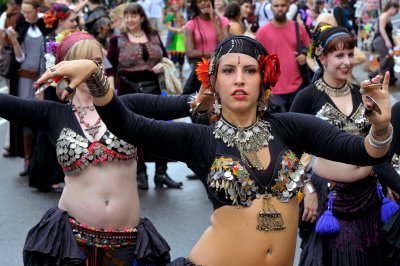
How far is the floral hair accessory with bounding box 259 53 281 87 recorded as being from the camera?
3914 mm

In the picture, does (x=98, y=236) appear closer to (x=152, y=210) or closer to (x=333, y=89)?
(x=333, y=89)

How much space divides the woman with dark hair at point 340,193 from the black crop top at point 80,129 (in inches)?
49.0

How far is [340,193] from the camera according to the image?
574 centimetres

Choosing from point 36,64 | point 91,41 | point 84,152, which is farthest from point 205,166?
point 36,64

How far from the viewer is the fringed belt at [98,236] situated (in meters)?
4.83

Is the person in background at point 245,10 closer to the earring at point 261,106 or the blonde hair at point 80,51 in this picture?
the blonde hair at point 80,51

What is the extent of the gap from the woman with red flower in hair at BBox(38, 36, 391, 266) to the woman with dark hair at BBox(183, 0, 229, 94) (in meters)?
6.35

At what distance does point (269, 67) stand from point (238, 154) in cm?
41

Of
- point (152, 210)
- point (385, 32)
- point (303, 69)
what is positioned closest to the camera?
point (152, 210)

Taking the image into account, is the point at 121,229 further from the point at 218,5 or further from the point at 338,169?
the point at 218,5

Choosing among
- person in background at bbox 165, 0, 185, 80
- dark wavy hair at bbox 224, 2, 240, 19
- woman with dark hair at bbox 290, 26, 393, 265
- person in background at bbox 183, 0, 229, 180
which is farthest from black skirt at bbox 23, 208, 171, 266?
person in background at bbox 165, 0, 185, 80

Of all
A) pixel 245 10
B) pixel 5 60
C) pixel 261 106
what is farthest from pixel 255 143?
pixel 245 10

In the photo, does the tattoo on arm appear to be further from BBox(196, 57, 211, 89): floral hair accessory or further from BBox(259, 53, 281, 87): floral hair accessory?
BBox(196, 57, 211, 89): floral hair accessory

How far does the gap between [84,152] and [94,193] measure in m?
0.24
